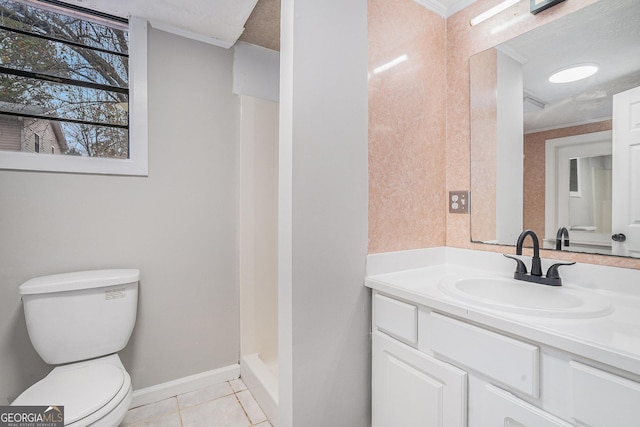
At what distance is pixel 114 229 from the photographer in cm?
162

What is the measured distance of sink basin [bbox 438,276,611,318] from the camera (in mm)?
848

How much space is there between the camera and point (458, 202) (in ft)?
5.22

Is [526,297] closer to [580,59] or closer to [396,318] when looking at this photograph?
[396,318]

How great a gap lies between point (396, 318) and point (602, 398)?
2.02 feet

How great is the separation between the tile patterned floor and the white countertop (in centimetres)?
108

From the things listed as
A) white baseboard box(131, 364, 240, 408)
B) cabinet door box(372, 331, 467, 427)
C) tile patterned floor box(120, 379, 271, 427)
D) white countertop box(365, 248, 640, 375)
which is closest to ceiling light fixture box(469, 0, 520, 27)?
white countertop box(365, 248, 640, 375)

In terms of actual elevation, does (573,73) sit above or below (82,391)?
above

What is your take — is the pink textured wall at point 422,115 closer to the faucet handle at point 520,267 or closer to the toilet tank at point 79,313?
the faucet handle at point 520,267

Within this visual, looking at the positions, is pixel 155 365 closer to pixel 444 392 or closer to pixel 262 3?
pixel 444 392

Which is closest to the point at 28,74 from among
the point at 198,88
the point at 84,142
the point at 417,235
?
the point at 84,142

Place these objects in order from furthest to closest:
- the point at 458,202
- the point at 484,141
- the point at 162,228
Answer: the point at 162,228
the point at 458,202
the point at 484,141

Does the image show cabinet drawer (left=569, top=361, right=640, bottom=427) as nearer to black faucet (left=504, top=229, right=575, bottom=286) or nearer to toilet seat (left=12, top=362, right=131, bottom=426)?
black faucet (left=504, top=229, right=575, bottom=286)

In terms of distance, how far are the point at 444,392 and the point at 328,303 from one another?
523 millimetres

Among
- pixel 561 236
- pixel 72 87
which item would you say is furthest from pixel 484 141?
pixel 72 87
